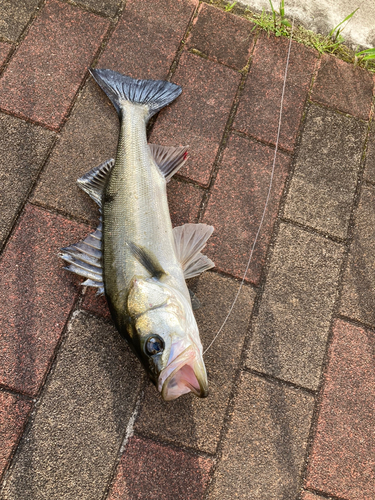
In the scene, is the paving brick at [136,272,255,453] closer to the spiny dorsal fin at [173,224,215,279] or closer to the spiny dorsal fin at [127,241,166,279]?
the spiny dorsal fin at [173,224,215,279]

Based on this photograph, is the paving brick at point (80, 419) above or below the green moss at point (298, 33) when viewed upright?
below

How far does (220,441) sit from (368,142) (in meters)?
3.05

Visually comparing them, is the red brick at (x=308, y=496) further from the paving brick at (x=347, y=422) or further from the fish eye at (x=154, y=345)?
the fish eye at (x=154, y=345)

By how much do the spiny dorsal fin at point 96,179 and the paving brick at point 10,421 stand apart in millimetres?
1709

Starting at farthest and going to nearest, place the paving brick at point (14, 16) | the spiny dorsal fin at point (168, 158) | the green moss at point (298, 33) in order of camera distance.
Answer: the green moss at point (298, 33) → the paving brick at point (14, 16) → the spiny dorsal fin at point (168, 158)

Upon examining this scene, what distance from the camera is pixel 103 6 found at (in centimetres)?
419

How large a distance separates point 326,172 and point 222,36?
1684 mm

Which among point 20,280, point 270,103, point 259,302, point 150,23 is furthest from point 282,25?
point 20,280

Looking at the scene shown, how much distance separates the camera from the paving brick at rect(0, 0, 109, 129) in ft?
12.8

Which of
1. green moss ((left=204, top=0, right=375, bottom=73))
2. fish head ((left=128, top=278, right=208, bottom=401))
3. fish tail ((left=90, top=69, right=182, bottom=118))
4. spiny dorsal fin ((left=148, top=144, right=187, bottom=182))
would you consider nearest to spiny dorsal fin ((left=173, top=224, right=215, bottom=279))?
fish head ((left=128, top=278, right=208, bottom=401))

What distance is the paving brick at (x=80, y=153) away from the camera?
372cm

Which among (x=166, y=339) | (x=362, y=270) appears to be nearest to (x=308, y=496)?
(x=166, y=339)

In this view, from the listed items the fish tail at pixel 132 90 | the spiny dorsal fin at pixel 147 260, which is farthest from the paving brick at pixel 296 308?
the fish tail at pixel 132 90

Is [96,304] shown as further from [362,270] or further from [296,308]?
[362,270]
